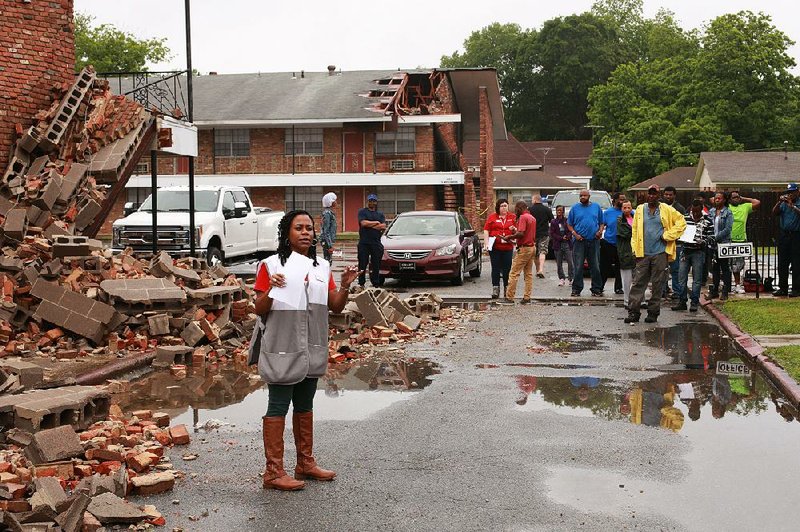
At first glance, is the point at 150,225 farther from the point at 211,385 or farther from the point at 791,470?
the point at 791,470

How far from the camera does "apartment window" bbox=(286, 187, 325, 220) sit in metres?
49.3

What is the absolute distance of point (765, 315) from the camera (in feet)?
49.6

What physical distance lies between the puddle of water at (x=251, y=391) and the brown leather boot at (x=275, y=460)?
2.05 metres

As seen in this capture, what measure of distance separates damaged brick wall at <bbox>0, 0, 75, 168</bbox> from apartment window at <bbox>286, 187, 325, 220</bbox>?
1239 inches

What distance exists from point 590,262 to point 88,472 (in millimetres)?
13617

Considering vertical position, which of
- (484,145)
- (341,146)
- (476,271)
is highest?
(484,145)

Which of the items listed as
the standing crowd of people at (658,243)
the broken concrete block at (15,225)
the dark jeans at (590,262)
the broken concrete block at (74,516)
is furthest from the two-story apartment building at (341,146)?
the broken concrete block at (74,516)

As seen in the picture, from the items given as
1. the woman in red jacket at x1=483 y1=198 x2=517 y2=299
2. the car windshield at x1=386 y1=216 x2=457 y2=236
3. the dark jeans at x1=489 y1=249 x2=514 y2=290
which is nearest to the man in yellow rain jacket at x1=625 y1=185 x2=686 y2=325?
the woman in red jacket at x1=483 y1=198 x2=517 y2=299

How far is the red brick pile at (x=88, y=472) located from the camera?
18.2 ft

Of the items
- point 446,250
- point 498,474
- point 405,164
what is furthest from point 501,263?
point 405,164

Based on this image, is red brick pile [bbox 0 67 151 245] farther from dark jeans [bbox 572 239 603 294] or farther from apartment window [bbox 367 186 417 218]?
apartment window [bbox 367 186 417 218]

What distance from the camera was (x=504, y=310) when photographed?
1734 cm

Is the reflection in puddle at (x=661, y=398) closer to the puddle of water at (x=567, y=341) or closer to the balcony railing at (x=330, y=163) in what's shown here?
the puddle of water at (x=567, y=341)

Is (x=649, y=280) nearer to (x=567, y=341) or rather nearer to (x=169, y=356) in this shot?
(x=567, y=341)
